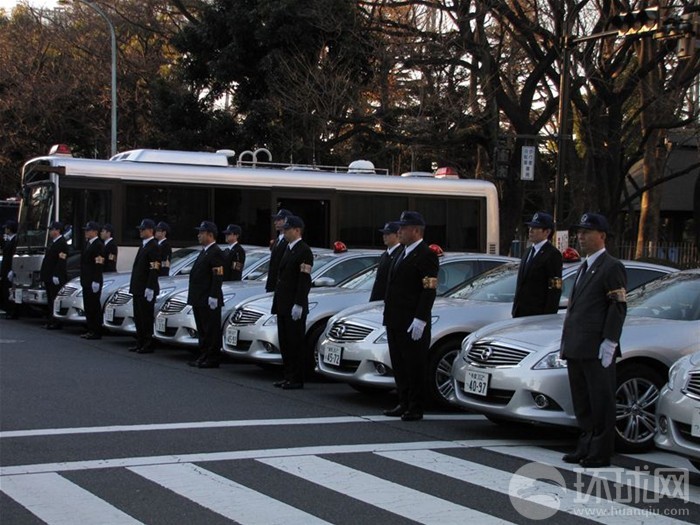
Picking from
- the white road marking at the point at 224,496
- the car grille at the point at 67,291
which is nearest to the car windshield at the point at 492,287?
the white road marking at the point at 224,496

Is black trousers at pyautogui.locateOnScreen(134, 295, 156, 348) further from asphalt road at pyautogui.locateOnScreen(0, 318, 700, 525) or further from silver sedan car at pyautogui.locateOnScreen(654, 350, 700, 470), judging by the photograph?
silver sedan car at pyautogui.locateOnScreen(654, 350, 700, 470)

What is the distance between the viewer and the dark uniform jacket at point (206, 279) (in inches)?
506

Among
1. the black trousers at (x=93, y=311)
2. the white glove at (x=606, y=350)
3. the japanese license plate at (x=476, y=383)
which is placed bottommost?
the black trousers at (x=93, y=311)

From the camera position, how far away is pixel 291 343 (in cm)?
1125

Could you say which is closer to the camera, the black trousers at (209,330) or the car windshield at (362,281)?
the car windshield at (362,281)

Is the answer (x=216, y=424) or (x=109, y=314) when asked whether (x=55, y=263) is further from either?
(x=216, y=424)

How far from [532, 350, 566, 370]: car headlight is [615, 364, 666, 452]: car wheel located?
0.52 m

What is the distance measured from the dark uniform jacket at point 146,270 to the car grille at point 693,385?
8.94 m

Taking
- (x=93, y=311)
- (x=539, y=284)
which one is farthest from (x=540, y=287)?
(x=93, y=311)

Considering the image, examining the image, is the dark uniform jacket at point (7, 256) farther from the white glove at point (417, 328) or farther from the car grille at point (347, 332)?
the white glove at point (417, 328)

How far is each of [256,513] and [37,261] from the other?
44.5ft

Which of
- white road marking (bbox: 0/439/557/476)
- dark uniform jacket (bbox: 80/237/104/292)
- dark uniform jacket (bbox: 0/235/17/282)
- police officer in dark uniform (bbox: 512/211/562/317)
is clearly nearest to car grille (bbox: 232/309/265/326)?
police officer in dark uniform (bbox: 512/211/562/317)

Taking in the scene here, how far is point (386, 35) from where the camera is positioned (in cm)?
2550

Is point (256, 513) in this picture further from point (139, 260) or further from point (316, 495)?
point (139, 260)
